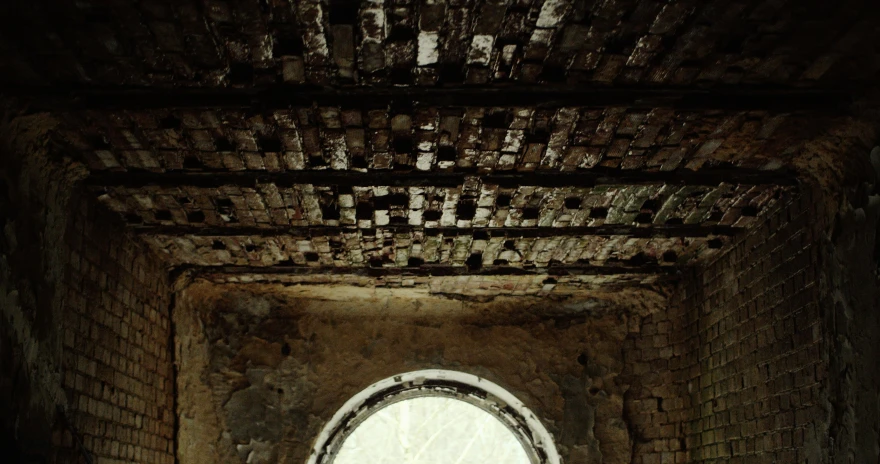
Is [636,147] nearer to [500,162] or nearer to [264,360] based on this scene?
[500,162]

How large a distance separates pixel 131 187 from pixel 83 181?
0.61ft

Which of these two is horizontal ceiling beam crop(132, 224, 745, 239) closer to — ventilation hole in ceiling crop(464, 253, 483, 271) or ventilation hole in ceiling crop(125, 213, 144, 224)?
ventilation hole in ceiling crop(125, 213, 144, 224)

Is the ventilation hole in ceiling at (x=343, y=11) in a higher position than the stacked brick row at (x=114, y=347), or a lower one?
higher

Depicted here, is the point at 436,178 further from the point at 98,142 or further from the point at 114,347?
the point at 114,347

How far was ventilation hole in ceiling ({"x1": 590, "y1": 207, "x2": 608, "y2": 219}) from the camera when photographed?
3.57m

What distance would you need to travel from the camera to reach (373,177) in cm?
323

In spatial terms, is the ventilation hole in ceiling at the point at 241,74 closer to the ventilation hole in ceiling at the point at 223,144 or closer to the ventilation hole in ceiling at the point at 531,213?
the ventilation hole in ceiling at the point at 223,144

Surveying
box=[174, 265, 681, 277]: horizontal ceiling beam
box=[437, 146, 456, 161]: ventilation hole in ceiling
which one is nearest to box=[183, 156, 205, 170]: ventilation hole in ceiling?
box=[437, 146, 456, 161]: ventilation hole in ceiling

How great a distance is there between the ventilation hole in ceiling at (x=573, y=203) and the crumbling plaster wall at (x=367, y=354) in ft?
4.36

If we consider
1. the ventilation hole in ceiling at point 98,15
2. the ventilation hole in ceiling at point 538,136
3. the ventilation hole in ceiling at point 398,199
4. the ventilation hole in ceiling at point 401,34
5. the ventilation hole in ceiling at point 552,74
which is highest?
the ventilation hole in ceiling at point 98,15

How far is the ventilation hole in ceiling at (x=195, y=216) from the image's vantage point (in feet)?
11.6

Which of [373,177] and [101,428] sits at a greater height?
[373,177]

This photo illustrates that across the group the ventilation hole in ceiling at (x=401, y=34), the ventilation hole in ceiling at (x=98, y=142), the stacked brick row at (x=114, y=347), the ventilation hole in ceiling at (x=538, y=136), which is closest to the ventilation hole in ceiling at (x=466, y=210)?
the ventilation hole in ceiling at (x=538, y=136)

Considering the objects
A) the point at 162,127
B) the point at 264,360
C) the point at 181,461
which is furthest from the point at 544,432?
the point at 162,127
